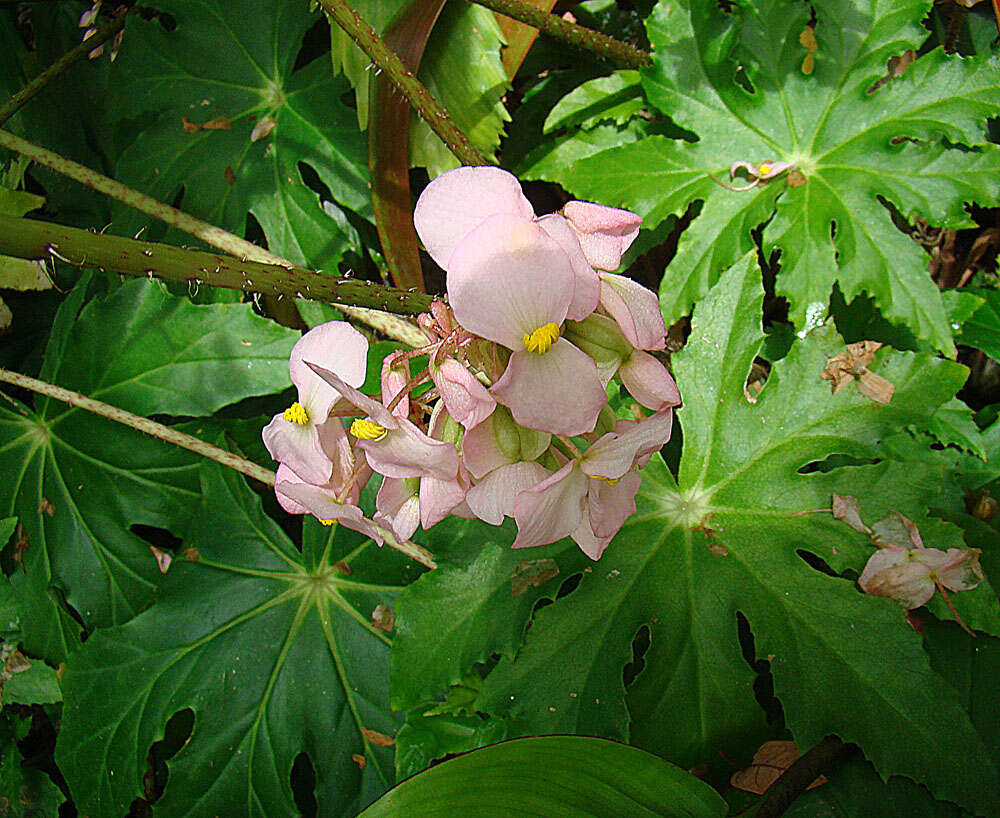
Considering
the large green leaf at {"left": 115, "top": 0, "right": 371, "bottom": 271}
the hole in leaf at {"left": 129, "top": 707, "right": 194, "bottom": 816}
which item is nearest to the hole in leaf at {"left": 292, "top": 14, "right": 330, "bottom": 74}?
the large green leaf at {"left": 115, "top": 0, "right": 371, "bottom": 271}

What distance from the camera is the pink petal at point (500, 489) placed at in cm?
58

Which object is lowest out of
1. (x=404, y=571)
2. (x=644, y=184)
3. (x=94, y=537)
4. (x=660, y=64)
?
(x=404, y=571)

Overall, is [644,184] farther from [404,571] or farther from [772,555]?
[404,571]

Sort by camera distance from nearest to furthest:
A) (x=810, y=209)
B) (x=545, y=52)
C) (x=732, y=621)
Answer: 1. (x=732, y=621)
2. (x=810, y=209)
3. (x=545, y=52)

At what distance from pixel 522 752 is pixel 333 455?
1.13 ft

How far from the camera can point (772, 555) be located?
0.96 m

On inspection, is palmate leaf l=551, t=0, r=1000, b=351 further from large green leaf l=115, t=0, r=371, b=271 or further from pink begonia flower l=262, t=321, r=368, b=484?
pink begonia flower l=262, t=321, r=368, b=484

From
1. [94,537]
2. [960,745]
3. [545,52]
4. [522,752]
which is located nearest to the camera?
[522,752]

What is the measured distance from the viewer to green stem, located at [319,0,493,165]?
838mm

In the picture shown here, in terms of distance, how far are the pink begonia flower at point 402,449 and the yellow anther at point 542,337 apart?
0.10 meters

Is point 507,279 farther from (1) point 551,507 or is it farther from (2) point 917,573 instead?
(2) point 917,573

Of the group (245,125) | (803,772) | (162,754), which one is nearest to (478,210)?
(803,772)

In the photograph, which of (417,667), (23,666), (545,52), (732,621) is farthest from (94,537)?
(545,52)

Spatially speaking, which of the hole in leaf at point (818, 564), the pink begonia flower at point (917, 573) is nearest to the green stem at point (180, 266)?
the pink begonia flower at point (917, 573)
